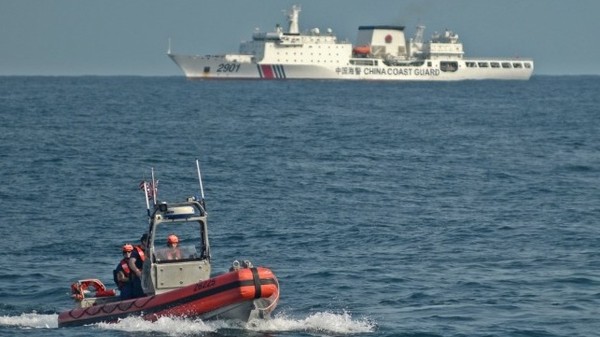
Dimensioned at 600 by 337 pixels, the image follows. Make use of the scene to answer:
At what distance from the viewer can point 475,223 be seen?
29891 mm

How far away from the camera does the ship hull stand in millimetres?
150875

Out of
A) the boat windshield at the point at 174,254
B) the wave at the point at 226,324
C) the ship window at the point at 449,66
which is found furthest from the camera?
the ship window at the point at 449,66

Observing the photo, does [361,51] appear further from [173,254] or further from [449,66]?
[173,254]

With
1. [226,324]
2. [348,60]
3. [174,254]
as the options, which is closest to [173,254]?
[174,254]

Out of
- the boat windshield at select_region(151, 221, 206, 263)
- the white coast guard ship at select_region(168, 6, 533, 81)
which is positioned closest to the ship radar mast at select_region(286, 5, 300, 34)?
the white coast guard ship at select_region(168, 6, 533, 81)

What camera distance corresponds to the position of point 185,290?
1786 cm

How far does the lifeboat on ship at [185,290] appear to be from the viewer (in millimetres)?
17531

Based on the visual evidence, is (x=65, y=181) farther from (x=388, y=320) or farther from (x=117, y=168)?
(x=388, y=320)

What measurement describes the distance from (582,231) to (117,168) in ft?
67.1

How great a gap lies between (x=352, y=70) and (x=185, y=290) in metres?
137

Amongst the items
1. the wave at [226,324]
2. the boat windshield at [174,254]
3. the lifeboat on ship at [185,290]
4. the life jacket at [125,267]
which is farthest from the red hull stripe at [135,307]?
the boat windshield at [174,254]

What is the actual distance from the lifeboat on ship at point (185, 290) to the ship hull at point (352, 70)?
131319 millimetres

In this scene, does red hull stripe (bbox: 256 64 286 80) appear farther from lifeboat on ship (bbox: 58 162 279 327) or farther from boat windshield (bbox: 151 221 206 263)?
lifeboat on ship (bbox: 58 162 279 327)

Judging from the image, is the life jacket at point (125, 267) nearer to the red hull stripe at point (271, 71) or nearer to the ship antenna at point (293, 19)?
the red hull stripe at point (271, 71)
